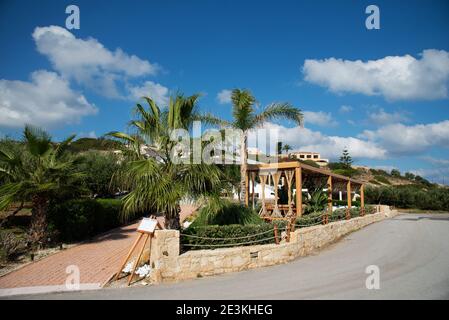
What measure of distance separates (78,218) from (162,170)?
17.2 feet

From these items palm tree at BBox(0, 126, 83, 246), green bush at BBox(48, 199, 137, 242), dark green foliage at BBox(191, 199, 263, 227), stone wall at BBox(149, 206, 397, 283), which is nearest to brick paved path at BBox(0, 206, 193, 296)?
green bush at BBox(48, 199, 137, 242)

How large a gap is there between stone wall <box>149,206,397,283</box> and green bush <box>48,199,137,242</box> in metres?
5.44

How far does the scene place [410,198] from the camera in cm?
4047

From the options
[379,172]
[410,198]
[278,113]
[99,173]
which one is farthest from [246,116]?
[379,172]

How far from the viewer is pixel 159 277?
7.56m

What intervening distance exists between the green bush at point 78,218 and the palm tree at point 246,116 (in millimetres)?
6167

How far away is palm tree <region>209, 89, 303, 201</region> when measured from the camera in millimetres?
13000

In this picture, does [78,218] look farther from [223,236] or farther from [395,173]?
[395,173]

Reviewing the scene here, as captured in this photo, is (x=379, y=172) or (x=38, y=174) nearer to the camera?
(x=38, y=174)

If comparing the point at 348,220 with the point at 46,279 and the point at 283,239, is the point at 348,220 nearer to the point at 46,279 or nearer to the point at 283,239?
the point at 283,239

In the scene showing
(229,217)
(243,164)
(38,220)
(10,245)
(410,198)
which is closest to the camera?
(10,245)

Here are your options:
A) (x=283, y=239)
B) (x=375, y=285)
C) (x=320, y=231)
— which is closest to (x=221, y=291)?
(x=375, y=285)

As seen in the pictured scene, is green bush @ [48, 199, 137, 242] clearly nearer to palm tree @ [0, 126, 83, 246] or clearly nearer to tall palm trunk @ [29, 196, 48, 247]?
tall palm trunk @ [29, 196, 48, 247]

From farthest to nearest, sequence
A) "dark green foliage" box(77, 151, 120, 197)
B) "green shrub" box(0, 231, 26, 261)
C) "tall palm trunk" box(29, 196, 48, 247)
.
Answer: "dark green foliage" box(77, 151, 120, 197) < "tall palm trunk" box(29, 196, 48, 247) < "green shrub" box(0, 231, 26, 261)
